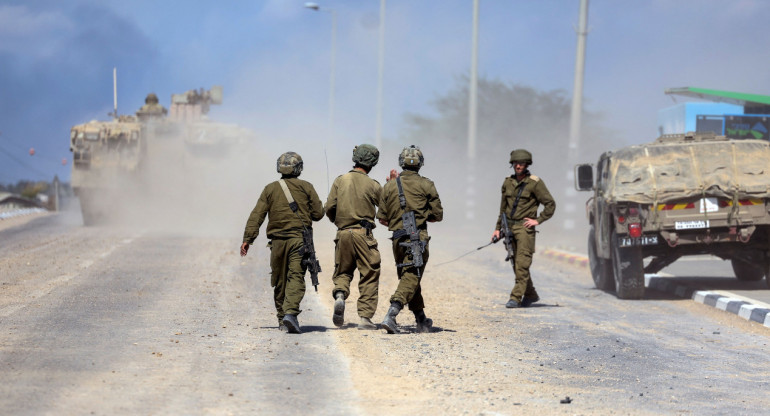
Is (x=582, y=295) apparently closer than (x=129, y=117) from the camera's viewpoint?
Yes

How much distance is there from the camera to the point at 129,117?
1324 inches

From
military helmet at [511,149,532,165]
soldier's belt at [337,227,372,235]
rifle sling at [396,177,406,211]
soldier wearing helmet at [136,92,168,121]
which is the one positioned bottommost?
soldier's belt at [337,227,372,235]

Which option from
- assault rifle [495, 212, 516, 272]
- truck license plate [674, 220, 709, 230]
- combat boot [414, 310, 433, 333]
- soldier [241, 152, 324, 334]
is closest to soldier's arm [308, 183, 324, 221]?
soldier [241, 152, 324, 334]

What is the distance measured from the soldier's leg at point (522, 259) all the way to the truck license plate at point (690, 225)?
197cm

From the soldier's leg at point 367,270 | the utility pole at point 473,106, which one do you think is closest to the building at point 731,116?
the utility pole at point 473,106

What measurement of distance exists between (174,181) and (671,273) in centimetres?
1781

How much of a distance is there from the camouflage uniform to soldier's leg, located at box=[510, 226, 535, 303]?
253cm

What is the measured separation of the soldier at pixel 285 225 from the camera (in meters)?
10.3

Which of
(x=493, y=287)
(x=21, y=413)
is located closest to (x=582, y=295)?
(x=493, y=287)

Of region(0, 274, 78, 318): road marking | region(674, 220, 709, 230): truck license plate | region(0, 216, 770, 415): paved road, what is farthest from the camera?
region(674, 220, 709, 230): truck license plate

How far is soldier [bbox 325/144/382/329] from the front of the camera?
10570 mm

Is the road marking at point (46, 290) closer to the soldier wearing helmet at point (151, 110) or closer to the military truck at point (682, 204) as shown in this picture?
the military truck at point (682, 204)

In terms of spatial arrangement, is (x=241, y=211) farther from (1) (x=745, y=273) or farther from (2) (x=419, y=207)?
(2) (x=419, y=207)

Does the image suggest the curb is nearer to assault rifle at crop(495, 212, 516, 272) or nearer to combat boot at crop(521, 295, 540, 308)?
combat boot at crop(521, 295, 540, 308)
